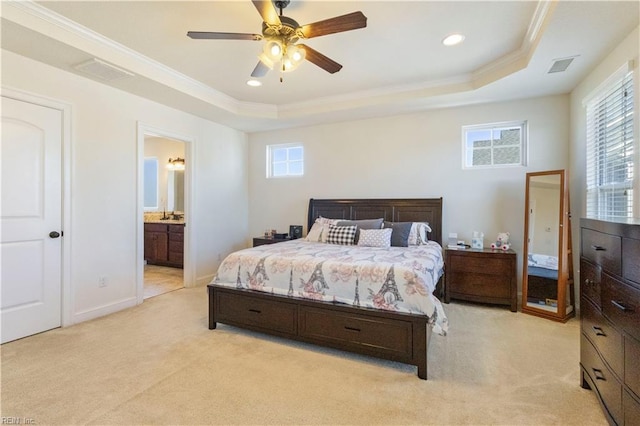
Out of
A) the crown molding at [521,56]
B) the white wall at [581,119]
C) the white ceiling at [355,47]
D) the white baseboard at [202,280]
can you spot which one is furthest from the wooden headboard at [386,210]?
the white baseboard at [202,280]

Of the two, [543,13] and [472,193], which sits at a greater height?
[543,13]

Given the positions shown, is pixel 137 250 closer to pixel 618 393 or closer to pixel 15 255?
pixel 15 255

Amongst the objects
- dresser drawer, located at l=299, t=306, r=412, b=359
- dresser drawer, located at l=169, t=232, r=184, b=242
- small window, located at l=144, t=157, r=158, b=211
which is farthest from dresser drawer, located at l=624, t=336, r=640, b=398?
small window, located at l=144, t=157, r=158, b=211

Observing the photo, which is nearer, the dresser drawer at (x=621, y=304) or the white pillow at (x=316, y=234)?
the dresser drawer at (x=621, y=304)

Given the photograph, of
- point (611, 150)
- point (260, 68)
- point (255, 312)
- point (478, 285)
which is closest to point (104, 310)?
point (255, 312)

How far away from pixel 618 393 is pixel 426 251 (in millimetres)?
1956

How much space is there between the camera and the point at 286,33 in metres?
2.29

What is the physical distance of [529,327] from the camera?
318 cm

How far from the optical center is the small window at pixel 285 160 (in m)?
5.56

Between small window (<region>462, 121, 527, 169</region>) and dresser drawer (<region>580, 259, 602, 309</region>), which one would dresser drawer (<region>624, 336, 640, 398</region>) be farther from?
small window (<region>462, 121, 527, 169</region>)

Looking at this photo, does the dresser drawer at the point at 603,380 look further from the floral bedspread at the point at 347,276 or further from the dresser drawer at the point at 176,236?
the dresser drawer at the point at 176,236

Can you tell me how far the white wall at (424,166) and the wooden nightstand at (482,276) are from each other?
52 centimetres

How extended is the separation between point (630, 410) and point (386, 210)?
3358 mm

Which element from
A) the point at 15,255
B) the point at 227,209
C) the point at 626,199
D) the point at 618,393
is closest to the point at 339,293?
the point at 618,393
